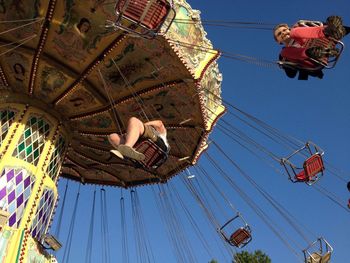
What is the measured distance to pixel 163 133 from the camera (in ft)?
23.5

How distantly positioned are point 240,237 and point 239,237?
3 cm

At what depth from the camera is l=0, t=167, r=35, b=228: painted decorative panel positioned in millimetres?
8734

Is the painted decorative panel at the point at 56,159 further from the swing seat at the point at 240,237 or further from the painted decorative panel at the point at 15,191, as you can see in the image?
the swing seat at the point at 240,237

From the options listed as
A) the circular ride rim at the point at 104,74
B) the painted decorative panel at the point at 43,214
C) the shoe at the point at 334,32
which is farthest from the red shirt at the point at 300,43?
the painted decorative panel at the point at 43,214

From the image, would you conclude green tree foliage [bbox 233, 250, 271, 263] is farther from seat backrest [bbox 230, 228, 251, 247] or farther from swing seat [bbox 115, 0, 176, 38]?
swing seat [bbox 115, 0, 176, 38]

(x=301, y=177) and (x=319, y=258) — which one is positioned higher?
(x=301, y=177)

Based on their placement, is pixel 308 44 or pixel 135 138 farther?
pixel 135 138

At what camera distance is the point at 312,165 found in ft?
27.2

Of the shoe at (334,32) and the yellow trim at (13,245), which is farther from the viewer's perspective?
the yellow trim at (13,245)

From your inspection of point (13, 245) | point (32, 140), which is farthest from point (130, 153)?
point (32, 140)

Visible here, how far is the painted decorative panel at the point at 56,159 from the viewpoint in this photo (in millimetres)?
10211

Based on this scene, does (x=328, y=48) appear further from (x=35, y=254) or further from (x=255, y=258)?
(x=255, y=258)

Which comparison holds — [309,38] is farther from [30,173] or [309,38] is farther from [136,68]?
[30,173]

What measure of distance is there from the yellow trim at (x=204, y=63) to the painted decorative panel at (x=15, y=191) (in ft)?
13.7
